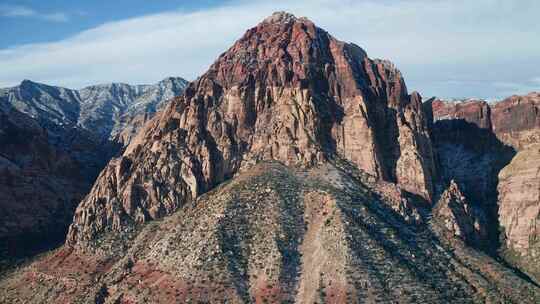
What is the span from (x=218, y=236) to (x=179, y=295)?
20157mm

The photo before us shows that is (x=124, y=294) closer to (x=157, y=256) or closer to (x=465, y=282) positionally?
(x=157, y=256)

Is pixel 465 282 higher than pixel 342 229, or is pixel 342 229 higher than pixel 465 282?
pixel 342 229

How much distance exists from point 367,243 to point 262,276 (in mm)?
25397

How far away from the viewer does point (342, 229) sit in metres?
194

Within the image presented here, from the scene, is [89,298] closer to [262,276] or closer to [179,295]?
[179,295]

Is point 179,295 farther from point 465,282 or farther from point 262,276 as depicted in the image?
point 465,282

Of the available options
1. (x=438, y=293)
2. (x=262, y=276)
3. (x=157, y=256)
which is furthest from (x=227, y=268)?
(x=438, y=293)

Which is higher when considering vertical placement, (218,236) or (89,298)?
(218,236)

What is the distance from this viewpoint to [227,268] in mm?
185875

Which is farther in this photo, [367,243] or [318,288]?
[367,243]

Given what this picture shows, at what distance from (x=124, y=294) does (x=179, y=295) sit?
47.0 feet

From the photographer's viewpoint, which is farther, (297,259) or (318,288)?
(297,259)

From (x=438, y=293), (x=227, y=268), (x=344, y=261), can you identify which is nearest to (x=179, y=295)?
(x=227, y=268)

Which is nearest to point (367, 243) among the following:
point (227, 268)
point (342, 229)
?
point (342, 229)
